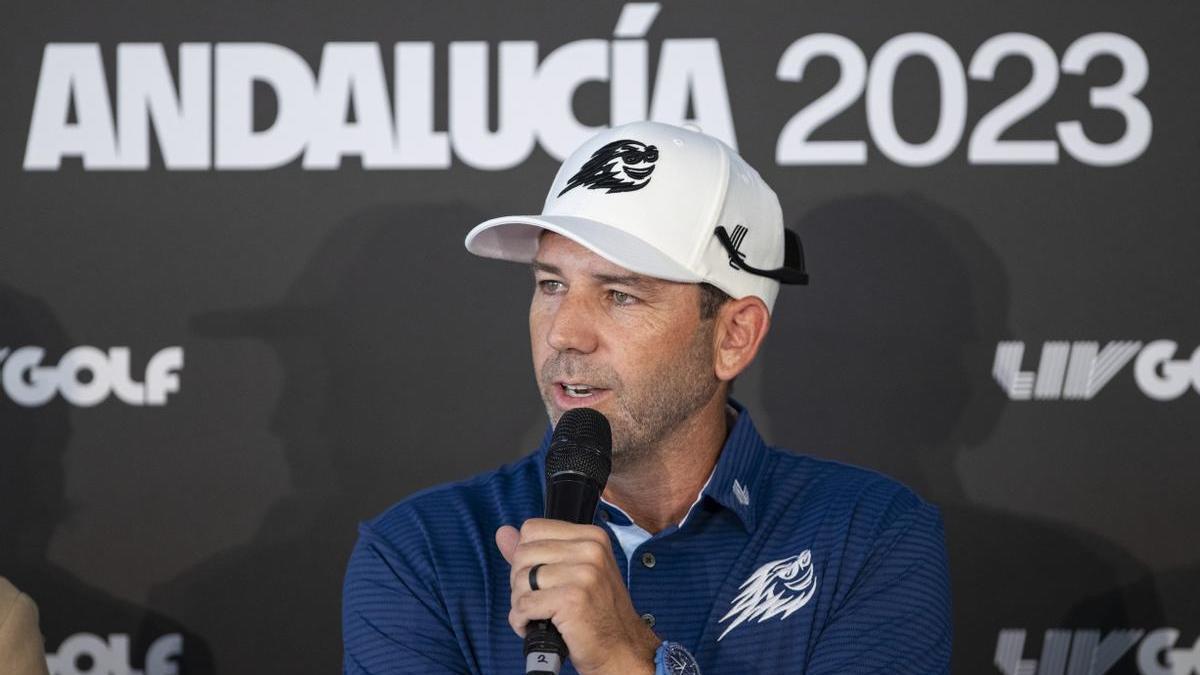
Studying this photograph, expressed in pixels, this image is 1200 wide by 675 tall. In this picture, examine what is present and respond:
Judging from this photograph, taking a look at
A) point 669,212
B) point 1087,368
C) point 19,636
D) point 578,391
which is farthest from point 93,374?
point 1087,368

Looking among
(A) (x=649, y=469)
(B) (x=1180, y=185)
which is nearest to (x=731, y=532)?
(A) (x=649, y=469)

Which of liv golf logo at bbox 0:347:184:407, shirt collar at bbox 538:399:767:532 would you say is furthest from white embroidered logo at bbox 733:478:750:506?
liv golf logo at bbox 0:347:184:407

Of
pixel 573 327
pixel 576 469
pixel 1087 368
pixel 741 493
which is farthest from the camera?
pixel 1087 368

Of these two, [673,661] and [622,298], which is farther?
[622,298]

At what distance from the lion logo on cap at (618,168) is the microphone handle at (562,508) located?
0.51 meters

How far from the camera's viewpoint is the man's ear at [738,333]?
73.7 inches

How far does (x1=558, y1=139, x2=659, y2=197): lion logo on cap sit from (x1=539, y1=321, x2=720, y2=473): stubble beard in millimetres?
223

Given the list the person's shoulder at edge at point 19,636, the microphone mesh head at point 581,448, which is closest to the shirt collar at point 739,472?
the microphone mesh head at point 581,448

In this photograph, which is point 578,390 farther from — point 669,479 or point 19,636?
point 19,636

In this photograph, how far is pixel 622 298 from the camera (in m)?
1.79

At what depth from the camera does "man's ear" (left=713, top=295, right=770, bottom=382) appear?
73.7 inches

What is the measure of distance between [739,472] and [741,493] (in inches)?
1.4

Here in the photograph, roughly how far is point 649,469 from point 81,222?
4.37 feet

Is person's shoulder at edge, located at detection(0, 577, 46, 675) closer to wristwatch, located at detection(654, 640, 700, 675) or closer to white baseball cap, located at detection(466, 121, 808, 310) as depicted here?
white baseball cap, located at detection(466, 121, 808, 310)
